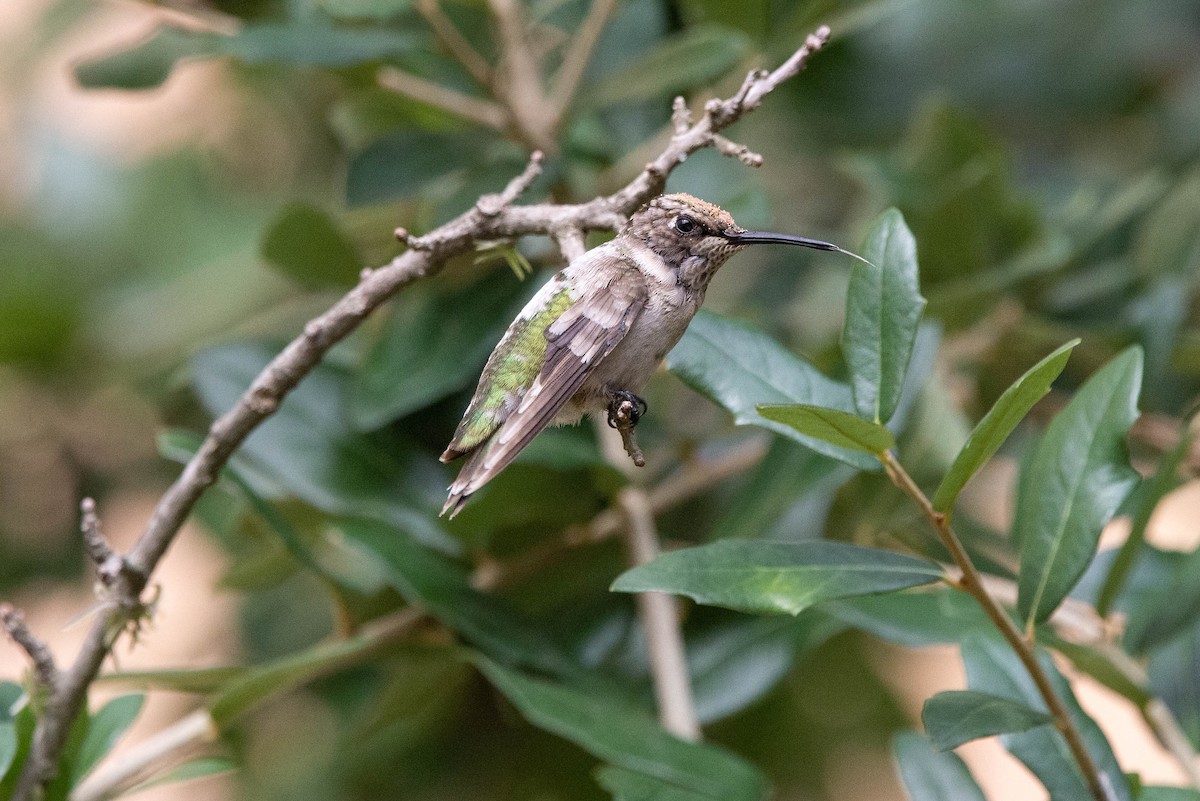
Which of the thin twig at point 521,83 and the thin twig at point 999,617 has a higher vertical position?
the thin twig at point 521,83

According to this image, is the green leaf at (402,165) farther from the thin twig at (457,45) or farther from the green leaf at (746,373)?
the green leaf at (746,373)

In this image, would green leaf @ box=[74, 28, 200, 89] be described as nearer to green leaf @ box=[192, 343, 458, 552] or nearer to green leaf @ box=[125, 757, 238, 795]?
green leaf @ box=[192, 343, 458, 552]

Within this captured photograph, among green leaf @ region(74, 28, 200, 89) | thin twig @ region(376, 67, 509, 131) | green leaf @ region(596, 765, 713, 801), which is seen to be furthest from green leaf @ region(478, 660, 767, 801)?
green leaf @ region(74, 28, 200, 89)

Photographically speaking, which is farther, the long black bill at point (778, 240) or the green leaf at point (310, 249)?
the green leaf at point (310, 249)

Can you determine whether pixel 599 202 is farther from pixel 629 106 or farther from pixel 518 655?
pixel 629 106

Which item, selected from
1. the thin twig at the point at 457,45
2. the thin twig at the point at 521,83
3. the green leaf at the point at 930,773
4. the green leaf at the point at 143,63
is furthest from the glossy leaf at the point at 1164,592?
the green leaf at the point at 143,63

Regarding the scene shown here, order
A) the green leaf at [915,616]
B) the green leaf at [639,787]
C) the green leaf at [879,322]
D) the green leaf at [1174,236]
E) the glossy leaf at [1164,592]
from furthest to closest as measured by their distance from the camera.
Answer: the green leaf at [1174,236] → the green leaf at [915,616] → the glossy leaf at [1164,592] → the green leaf at [639,787] → the green leaf at [879,322]

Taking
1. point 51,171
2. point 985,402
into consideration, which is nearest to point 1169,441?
point 985,402
